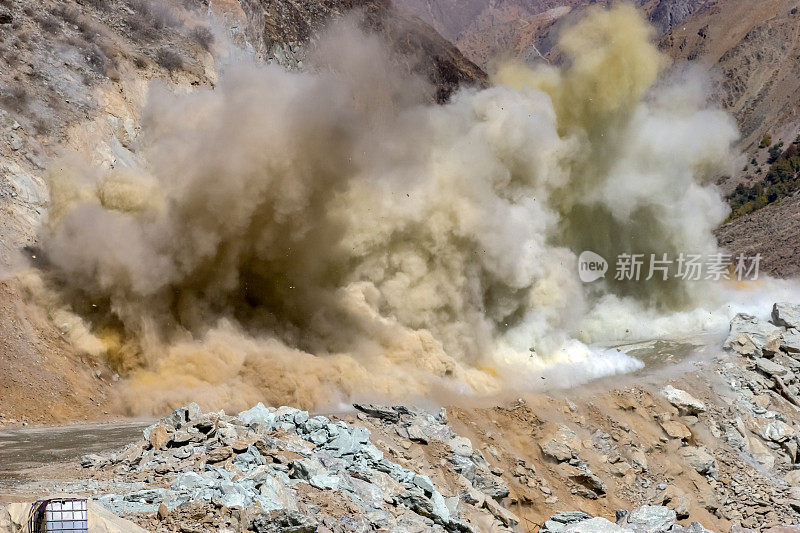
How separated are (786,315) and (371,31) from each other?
55707mm

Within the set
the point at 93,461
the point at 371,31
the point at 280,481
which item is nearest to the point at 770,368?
the point at 280,481

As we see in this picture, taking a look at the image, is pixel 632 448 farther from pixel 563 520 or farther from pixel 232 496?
pixel 232 496

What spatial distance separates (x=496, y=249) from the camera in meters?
33.5

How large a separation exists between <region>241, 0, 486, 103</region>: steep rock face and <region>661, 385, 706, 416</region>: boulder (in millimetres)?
34860

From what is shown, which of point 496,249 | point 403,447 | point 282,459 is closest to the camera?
point 282,459

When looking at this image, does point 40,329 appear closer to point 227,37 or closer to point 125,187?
point 125,187

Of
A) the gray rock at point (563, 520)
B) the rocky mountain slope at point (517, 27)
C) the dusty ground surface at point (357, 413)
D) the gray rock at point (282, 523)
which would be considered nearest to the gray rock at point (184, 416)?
the dusty ground surface at point (357, 413)

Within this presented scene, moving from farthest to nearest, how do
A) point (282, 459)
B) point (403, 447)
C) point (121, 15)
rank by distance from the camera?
point (121, 15)
point (403, 447)
point (282, 459)

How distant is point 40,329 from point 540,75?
86.7 ft

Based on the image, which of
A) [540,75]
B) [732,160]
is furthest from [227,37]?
[732,160]

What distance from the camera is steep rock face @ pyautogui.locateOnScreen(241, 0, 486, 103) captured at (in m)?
61.7

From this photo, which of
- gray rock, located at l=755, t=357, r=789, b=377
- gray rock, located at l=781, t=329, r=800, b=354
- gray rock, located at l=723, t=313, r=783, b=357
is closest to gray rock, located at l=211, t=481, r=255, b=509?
gray rock, located at l=755, t=357, r=789, b=377

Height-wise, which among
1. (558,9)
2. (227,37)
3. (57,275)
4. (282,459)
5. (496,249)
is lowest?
(282,459)

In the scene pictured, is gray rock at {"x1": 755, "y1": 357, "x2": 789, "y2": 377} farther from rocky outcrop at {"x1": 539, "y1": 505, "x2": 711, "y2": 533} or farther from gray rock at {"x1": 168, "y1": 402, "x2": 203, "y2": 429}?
gray rock at {"x1": 168, "y1": 402, "x2": 203, "y2": 429}
